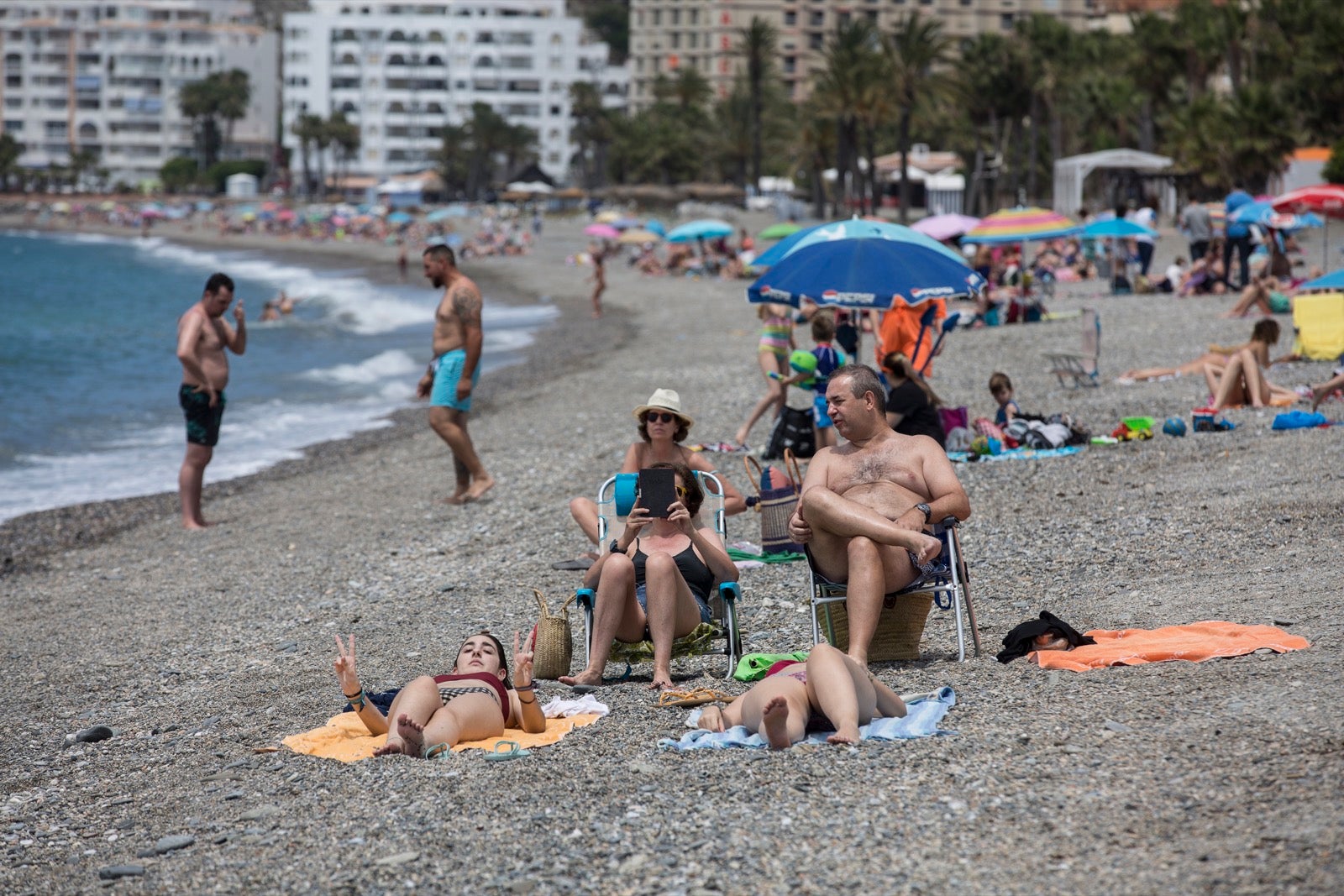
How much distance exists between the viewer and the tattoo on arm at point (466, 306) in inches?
380

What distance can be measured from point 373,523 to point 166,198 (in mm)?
116947

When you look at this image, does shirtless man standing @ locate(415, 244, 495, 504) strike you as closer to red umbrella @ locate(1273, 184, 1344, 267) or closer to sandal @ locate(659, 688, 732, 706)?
sandal @ locate(659, 688, 732, 706)

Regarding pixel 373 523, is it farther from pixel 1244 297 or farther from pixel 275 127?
pixel 275 127

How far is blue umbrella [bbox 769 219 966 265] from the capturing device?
917cm

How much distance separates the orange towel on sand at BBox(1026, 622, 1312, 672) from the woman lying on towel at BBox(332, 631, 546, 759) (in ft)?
6.47

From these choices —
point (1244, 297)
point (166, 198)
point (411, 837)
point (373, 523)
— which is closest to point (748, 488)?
point (373, 523)

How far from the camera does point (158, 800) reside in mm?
4969

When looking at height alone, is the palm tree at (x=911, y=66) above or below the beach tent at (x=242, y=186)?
above

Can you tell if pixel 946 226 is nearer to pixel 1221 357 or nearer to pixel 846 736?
pixel 1221 357

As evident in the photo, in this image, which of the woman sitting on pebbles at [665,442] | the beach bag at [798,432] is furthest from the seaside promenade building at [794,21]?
the woman sitting on pebbles at [665,442]

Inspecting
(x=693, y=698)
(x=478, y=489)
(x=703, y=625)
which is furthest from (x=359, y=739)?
(x=478, y=489)

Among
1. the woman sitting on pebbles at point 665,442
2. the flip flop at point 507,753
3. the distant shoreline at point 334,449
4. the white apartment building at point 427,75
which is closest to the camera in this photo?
the flip flop at point 507,753

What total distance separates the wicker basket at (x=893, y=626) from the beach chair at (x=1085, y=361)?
28.9ft

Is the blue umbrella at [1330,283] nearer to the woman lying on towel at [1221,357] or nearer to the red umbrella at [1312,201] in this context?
the woman lying on towel at [1221,357]
